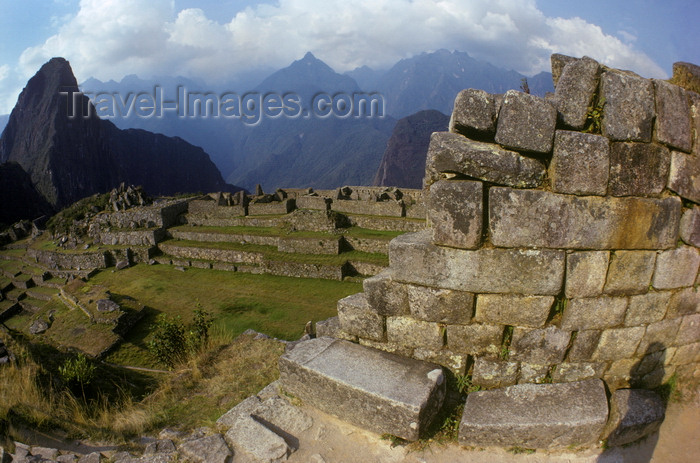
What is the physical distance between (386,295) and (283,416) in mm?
1793

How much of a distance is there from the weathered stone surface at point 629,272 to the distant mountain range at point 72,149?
89.9 metres

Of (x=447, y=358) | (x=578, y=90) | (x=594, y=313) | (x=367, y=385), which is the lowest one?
(x=367, y=385)

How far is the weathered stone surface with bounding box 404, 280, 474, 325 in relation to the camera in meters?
4.04

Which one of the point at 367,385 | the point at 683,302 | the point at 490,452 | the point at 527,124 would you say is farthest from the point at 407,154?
the point at 490,452

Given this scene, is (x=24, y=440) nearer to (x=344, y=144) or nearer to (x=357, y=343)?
(x=357, y=343)

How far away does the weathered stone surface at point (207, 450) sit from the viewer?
3.78 meters

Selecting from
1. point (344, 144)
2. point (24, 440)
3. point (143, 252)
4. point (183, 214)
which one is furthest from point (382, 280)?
point (344, 144)

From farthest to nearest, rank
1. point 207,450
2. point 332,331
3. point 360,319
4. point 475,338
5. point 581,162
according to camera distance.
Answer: point 332,331
point 360,319
point 475,338
point 207,450
point 581,162

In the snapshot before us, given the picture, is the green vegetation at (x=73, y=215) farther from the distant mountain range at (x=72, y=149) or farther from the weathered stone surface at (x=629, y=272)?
the distant mountain range at (x=72, y=149)

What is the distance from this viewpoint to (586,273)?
379cm

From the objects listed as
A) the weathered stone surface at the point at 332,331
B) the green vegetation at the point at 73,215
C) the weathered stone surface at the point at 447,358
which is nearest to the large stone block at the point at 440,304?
the weathered stone surface at the point at 447,358

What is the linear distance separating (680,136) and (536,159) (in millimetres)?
1337

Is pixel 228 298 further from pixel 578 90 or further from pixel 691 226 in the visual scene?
pixel 691 226

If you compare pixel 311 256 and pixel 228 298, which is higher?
pixel 311 256
